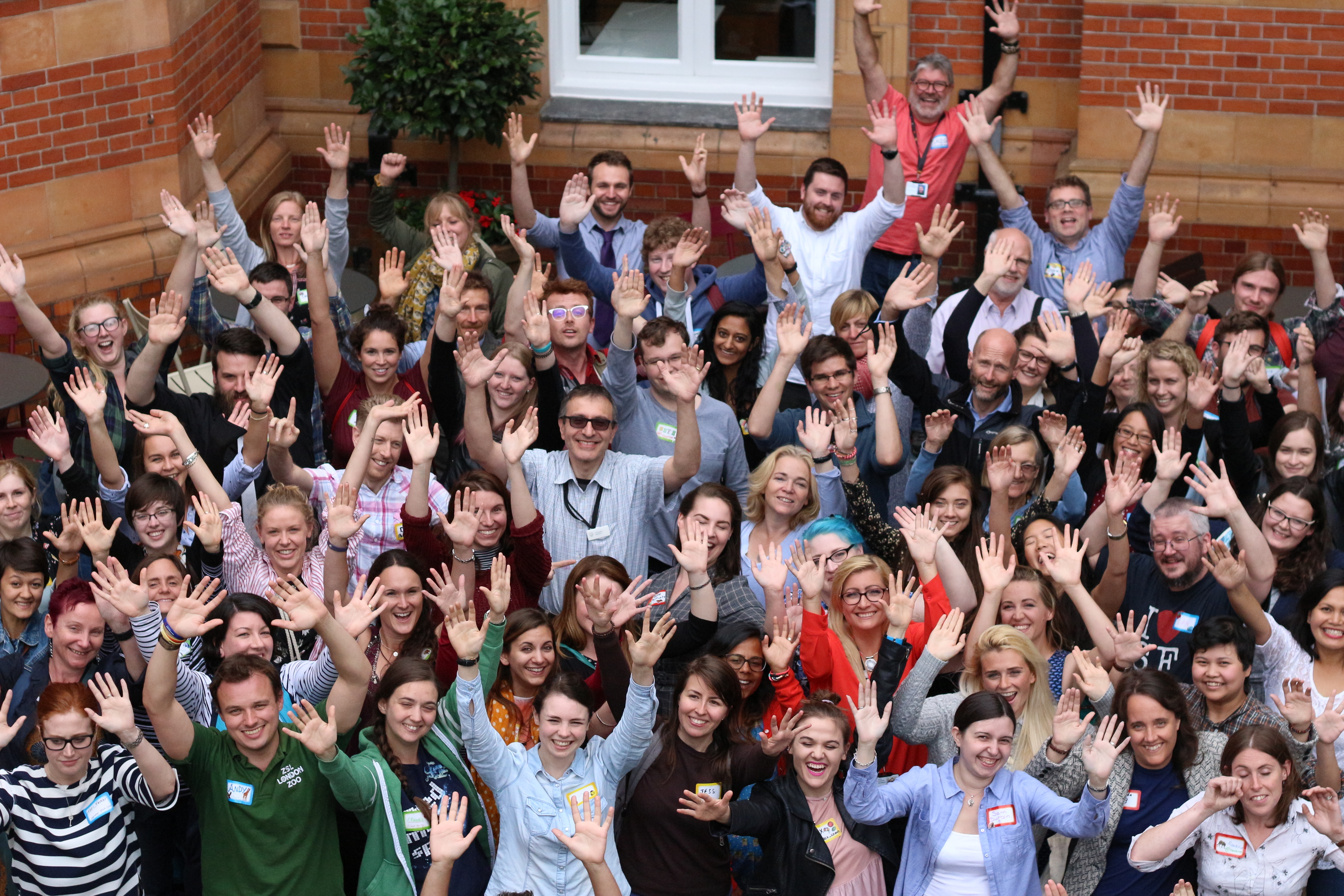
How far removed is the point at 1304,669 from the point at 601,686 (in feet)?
8.12

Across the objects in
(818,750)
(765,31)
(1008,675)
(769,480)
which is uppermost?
(765,31)

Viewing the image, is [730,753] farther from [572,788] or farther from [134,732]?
[134,732]

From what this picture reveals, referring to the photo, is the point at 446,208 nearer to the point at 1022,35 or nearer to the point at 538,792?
the point at 538,792

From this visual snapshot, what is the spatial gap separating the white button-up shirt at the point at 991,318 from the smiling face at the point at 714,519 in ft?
6.63

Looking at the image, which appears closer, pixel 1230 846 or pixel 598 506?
pixel 1230 846

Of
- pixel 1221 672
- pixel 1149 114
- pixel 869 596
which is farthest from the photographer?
pixel 1149 114

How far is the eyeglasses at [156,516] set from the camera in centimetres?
602

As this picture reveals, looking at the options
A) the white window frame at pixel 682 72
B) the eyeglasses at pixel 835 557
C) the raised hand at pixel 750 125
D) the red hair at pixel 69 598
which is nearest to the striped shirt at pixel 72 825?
the red hair at pixel 69 598

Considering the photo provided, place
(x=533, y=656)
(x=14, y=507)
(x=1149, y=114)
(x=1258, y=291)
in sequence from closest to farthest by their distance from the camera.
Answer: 1. (x=533, y=656)
2. (x=14, y=507)
3. (x=1258, y=291)
4. (x=1149, y=114)

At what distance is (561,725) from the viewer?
5059mm

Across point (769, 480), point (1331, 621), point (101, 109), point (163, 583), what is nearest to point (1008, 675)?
point (1331, 621)

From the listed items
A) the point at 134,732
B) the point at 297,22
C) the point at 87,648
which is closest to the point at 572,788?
the point at 134,732

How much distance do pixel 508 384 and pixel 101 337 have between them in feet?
5.75

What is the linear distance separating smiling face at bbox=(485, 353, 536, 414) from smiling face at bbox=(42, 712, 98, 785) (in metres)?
2.28
